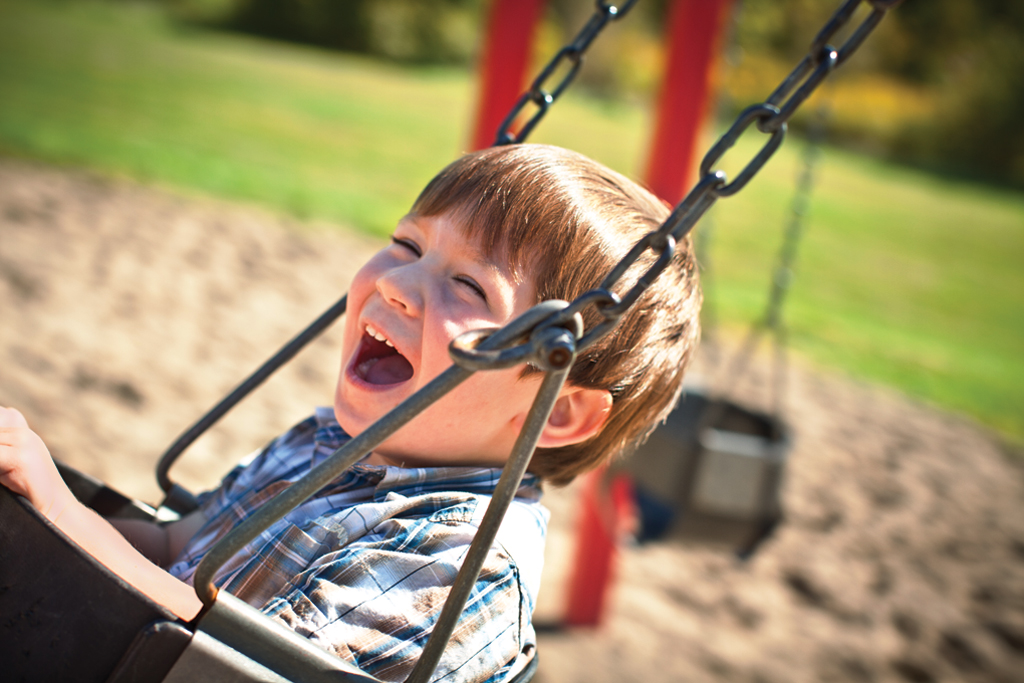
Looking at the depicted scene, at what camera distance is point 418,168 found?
386 inches

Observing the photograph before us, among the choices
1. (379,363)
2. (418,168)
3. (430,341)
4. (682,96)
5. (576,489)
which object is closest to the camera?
(430,341)

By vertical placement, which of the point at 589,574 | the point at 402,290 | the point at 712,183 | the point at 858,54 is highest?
the point at 858,54

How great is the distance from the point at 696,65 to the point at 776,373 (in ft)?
Answer: 10.7

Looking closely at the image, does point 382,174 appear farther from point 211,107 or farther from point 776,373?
point 776,373

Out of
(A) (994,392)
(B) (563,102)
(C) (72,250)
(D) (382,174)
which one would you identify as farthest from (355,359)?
(B) (563,102)

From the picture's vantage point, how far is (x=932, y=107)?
16.2 m

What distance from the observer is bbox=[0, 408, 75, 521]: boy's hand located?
73 centimetres

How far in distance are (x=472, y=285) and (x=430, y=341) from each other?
0.26 feet

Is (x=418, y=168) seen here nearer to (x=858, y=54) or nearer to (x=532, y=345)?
(x=858, y=54)

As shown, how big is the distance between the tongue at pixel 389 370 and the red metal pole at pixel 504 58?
1603 millimetres

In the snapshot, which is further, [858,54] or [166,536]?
[858,54]

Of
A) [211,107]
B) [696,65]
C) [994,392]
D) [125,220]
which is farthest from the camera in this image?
[211,107]

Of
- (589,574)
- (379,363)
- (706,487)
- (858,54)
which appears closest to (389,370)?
(379,363)

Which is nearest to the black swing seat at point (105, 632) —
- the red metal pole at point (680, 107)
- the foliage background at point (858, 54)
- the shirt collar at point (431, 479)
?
the shirt collar at point (431, 479)
